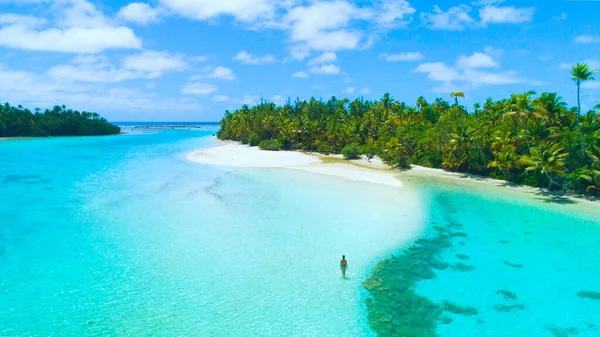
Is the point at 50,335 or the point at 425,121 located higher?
the point at 425,121

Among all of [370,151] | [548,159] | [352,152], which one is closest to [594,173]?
[548,159]

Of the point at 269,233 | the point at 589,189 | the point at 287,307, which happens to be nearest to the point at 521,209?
the point at 589,189

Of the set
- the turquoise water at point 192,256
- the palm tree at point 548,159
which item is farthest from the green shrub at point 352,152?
the palm tree at point 548,159

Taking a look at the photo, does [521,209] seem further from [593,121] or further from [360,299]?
[360,299]

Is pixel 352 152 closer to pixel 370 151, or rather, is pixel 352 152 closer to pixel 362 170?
A: pixel 370 151

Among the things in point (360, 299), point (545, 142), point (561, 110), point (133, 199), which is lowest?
point (360, 299)

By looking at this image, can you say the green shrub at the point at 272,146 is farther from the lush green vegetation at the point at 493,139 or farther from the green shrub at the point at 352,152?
the green shrub at the point at 352,152
